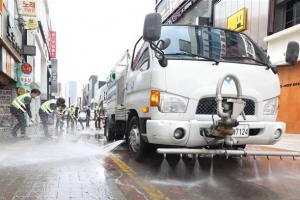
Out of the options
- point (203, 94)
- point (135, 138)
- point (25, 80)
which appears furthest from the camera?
point (25, 80)

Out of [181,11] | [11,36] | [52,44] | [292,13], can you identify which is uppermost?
[52,44]

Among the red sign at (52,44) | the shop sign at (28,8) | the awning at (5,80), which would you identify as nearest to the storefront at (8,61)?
the awning at (5,80)

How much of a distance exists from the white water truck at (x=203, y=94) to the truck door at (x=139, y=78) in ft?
0.08

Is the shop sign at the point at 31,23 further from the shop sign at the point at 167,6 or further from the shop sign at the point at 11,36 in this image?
the shop sign at the point at 167,6

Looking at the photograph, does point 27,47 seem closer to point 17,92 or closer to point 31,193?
point 17,92

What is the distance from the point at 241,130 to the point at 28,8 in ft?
59.3

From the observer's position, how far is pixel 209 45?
4391mm

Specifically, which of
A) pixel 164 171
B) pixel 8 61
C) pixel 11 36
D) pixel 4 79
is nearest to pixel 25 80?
pixel 4 79

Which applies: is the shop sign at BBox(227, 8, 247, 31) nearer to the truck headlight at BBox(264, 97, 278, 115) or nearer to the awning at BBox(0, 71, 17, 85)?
the truck headlight at BBox(264, 97, 278, 115)

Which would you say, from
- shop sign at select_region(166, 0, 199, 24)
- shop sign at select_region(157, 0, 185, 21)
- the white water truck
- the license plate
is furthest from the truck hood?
shop sign at select_region(157, 0, 185, 21)

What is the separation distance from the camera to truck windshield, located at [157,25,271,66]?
4227 mm

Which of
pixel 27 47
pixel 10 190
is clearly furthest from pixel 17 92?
pixel 10 190

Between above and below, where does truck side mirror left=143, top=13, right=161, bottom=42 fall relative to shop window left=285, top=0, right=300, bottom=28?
below

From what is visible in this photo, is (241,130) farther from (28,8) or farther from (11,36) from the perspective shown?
(28,8)
